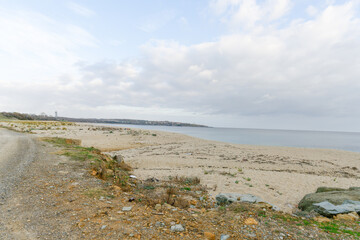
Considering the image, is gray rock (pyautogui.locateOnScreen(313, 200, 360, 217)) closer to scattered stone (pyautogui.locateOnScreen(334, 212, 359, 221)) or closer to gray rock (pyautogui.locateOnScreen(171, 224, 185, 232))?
scattered stone (pyautogui.locateOnScreen(334, 212, 359, 221))

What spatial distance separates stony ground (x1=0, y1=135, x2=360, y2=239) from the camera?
4094 mm

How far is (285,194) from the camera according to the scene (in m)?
9.64

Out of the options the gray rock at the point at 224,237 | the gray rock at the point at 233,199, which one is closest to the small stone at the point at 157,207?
the gray rock at the point at 224,237

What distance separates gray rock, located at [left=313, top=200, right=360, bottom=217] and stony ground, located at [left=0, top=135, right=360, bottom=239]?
2.59 feet

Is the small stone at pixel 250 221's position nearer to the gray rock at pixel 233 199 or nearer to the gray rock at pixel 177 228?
the gray rock at pixel 177 228

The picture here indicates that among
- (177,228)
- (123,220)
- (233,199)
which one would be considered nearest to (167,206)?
(177,228)

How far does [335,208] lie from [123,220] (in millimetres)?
6670

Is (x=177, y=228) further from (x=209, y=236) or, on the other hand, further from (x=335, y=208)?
(x=335, y=208)

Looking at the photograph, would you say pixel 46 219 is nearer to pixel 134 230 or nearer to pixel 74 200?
pixel 74 200

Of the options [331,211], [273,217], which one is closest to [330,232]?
[273,217]

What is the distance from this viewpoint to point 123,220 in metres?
4.60

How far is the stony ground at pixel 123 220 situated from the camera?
4.09 meters

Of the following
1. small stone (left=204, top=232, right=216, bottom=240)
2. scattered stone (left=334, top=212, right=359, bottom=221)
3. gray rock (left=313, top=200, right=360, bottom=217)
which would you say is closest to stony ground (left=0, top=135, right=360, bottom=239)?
small stone (left=204, top=232, right=216, bottom=240)

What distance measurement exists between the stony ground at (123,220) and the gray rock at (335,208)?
79cm
